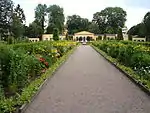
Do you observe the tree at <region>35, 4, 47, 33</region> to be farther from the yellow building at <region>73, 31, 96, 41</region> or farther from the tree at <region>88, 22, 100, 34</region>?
the tree at <region>88, 22, 100, 34</region>

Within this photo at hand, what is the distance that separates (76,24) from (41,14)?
17.2m

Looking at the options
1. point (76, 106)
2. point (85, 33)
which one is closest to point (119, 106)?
point (76, 106)

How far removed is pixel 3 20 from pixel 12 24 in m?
3.38

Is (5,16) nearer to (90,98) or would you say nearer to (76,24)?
(76,24)

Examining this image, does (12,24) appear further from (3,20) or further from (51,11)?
(51,11)

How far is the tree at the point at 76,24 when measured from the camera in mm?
123725

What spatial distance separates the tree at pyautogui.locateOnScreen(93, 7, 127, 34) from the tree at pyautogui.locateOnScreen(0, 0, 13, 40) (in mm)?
36366

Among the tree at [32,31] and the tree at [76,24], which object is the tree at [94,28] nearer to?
the tree at [76,24]

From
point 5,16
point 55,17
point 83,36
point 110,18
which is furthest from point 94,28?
point 5,16

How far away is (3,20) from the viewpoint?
8781 centimetres

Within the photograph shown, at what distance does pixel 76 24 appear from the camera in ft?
412

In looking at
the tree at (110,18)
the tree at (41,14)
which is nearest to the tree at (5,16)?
the tree at (41,14)

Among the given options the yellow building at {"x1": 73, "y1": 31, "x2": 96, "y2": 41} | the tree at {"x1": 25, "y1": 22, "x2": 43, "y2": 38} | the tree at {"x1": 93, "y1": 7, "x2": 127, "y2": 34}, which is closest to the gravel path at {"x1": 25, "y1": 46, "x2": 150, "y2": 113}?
the tree at {"x1": 25, "y1": 22, "x2": 43, "y2": 38}

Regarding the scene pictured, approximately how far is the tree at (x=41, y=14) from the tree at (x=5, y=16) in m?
19.2
